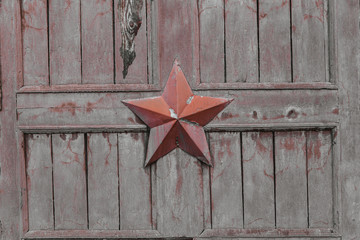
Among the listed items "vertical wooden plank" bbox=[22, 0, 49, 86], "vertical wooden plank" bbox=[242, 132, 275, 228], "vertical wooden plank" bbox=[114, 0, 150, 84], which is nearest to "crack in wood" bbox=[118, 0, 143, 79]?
"vertical wooden plank" bbox=[114, 0, 150, 84]

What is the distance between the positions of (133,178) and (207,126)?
37 centimetres

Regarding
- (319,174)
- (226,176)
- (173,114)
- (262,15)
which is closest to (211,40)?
(262,15)

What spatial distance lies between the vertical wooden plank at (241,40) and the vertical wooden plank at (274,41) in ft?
0.09

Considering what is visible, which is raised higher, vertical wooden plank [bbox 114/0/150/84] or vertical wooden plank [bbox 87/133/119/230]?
vertical wooden plank [bbox 114/0/150/84]

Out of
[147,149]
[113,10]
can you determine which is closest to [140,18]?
[113,10]

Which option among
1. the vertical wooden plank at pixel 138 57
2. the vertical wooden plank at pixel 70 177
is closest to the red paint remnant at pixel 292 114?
the vertical wooden plank at pixel 138 57

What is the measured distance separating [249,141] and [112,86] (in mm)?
605

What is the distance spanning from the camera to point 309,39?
1.50 metres

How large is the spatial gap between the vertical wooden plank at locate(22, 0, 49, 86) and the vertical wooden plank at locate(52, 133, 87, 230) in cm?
26

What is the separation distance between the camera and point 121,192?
1.51m

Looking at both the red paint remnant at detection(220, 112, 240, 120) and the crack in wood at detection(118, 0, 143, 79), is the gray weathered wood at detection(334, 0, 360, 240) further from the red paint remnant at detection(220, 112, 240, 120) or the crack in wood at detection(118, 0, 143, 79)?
the crack in wood at detection(118, 0, 143, 79)

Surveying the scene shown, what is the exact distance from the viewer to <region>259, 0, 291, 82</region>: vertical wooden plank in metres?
1.49

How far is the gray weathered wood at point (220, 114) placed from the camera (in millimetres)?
1486

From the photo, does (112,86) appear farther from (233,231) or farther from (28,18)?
(233,231)
